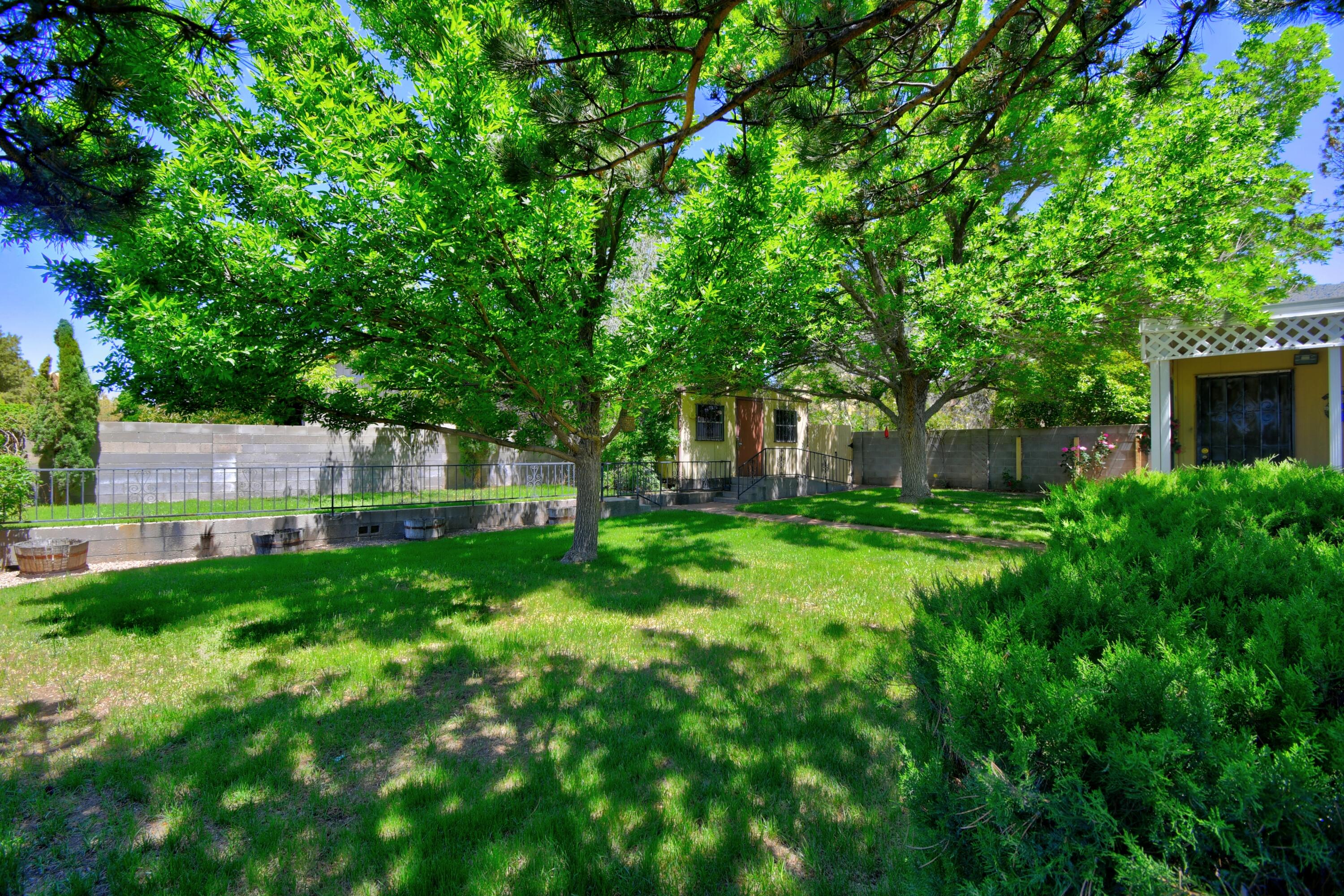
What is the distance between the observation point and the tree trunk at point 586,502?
820cm

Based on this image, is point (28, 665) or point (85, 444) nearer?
point (28, 665)

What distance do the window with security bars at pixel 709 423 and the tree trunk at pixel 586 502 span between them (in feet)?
31.1

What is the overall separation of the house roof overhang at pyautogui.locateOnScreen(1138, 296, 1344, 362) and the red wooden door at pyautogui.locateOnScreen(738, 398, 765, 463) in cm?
1032

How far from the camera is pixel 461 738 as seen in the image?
3.42 metres

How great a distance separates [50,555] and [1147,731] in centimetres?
1146

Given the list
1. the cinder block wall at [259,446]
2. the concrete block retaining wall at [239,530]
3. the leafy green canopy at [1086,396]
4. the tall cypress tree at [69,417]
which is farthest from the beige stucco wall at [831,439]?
the tall cypress tree at [69,417]

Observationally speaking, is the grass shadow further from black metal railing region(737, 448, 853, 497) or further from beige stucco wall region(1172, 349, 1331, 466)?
black metal railing region(737, 448, 853, 497)

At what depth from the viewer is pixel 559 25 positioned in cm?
340

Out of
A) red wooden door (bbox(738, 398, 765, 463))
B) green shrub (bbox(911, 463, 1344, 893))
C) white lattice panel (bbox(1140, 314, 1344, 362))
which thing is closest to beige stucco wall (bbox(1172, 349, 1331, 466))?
white lattice panel (bbox(1140, 314, 1344, 362))

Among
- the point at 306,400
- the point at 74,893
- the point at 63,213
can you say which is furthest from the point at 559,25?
the point at 306,400

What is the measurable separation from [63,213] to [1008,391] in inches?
679

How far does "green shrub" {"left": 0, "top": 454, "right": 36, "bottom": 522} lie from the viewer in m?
7.98

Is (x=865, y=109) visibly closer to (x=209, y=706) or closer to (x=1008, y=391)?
(x=209, y=706)

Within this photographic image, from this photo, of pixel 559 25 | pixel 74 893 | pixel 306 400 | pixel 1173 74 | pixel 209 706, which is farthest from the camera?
pixel 306 400
